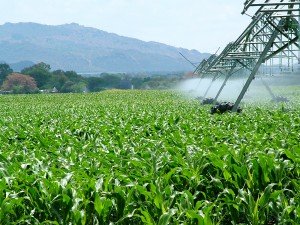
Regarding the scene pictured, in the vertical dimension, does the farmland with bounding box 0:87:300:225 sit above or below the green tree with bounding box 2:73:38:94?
above

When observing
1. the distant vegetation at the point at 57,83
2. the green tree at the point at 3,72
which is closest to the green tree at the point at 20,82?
the distant vegetation at the point at 57,83

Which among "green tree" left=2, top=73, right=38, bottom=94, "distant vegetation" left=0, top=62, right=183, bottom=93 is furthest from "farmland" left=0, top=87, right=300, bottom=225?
"green tree" left=2, top=73, right=38, bottom=94

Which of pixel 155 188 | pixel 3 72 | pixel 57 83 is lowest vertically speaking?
pixel 57 83

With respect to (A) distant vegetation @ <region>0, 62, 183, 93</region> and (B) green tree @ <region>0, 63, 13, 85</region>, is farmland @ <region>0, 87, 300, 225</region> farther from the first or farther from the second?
(B) green tree @ <region>0, 63, 13, 85</region>

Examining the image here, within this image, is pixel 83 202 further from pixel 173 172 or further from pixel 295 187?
pixel 295 187

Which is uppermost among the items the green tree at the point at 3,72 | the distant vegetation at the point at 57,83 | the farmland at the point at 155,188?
the farmland at the point at 155,188

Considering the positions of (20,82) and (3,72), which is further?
(3,72)

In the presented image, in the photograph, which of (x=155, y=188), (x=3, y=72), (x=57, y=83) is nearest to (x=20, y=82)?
(x=57, y=83)

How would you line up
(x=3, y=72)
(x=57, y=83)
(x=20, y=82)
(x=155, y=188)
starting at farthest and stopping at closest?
(x=3, y=72) < (x=57, y=83) < (x=20, y=82) < (x=155, y=188)

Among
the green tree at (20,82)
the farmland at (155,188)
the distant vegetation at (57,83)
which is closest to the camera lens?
the farmland at (155,188)

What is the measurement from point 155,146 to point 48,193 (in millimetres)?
3255

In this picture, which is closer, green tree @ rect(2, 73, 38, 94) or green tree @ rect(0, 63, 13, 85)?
green tree @ rect(2, 73, 38, 94)

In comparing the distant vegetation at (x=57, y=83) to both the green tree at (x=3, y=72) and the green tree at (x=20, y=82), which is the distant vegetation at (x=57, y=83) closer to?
the green tree at (x=20, y=82)

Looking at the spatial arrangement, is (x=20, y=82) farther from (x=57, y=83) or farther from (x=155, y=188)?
(x=155, y=188)
